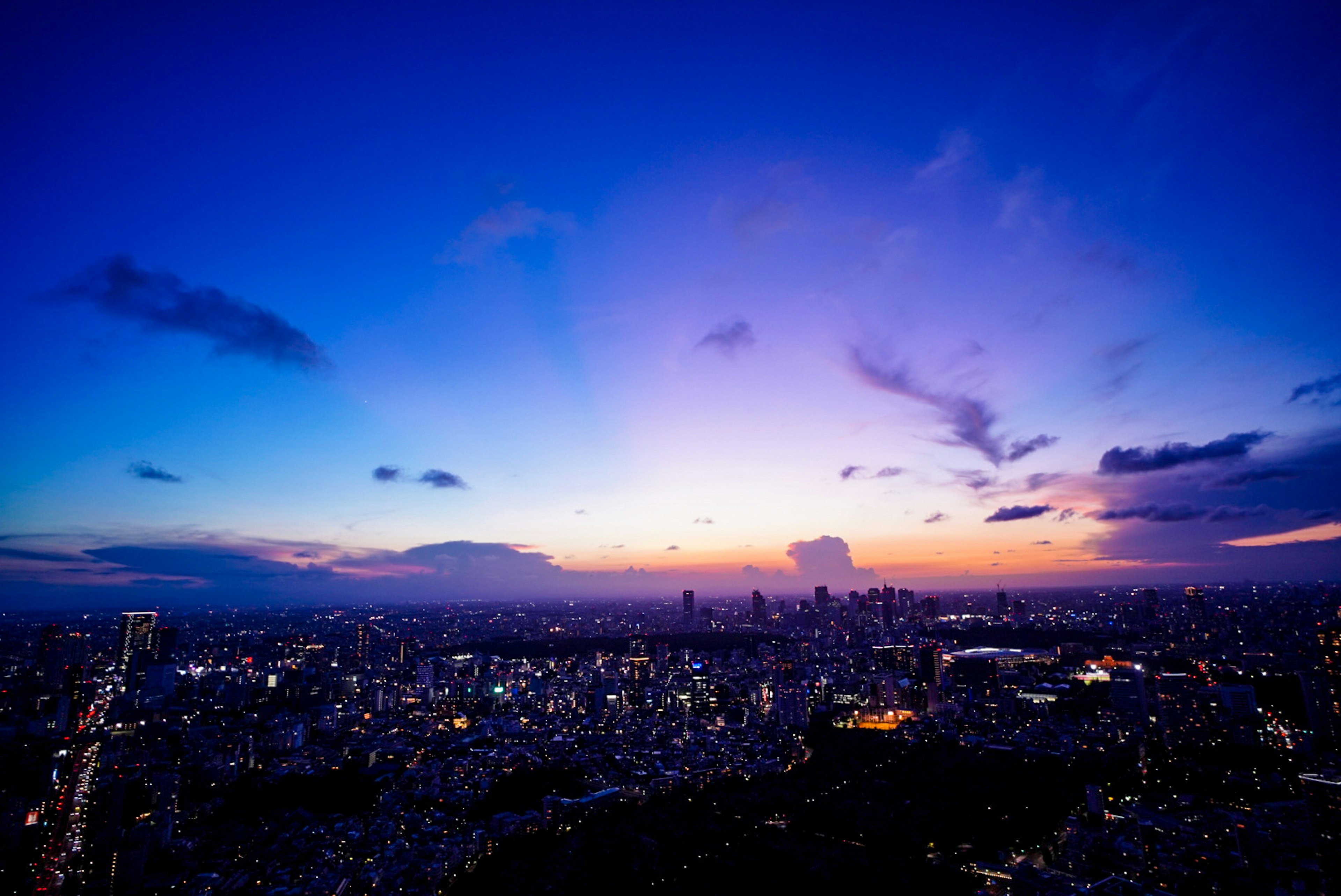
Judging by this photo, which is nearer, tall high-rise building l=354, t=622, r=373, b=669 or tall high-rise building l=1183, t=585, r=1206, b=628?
tall high-rise building l=354, t=622, r=373, b=669

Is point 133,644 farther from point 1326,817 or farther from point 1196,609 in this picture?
Result: point 1196,609

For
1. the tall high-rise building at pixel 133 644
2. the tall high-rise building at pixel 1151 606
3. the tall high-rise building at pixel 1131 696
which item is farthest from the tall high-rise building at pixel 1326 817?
the tall high-rise building at pixel 1151 606

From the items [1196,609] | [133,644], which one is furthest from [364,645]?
[1196,609]

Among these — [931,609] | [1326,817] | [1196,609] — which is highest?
[1196,609]

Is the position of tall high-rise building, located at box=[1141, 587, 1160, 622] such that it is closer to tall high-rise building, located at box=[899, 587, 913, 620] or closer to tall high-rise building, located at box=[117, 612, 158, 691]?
tall high-rise building, located at box=[899, 587, 913, 620]

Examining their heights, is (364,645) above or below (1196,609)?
below

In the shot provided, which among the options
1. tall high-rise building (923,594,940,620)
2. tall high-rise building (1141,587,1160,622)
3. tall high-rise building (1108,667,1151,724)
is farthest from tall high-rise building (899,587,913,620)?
tall high-rise building (1108,667,1151,724)

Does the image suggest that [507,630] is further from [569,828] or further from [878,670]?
[569,828]

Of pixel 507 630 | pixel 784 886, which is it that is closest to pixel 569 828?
pixel 784 886
